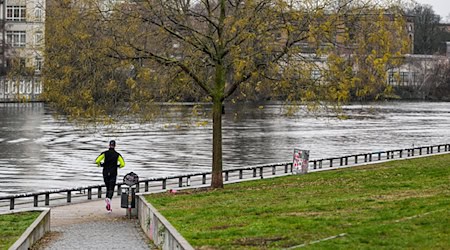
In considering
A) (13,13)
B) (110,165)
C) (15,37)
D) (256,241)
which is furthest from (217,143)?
(13,13)

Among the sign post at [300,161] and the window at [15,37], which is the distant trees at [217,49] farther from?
the window at [15,37]

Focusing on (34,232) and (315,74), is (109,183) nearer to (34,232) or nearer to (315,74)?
(34,232)

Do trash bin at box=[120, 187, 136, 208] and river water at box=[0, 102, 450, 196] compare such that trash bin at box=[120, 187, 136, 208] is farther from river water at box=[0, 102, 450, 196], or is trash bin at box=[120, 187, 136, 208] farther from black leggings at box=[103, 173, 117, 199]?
river water at box=[0, 102, 450, 196]

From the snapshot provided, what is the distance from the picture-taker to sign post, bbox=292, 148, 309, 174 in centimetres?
3219

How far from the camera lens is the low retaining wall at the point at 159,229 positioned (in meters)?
13.9

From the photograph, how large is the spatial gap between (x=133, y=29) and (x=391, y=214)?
1171 cm

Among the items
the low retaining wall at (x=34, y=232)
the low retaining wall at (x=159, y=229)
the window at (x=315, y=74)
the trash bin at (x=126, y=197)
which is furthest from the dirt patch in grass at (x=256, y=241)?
the window at (x=315, y=74)

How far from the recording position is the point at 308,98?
85.6 feet

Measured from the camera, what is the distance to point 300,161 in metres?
32.5

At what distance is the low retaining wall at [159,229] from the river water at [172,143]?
8046 millimetres

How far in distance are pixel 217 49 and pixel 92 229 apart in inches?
351

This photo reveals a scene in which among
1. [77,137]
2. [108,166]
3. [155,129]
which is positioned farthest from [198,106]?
[155,129]

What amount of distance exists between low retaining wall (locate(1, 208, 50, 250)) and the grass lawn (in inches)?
99.2

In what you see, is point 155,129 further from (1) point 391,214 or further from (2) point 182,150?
(1) point 391,214
